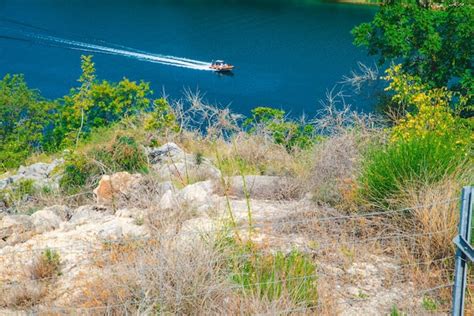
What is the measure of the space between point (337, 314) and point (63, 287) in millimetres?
2382

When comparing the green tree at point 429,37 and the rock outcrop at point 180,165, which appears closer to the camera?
the rock outcrop at point 180,165

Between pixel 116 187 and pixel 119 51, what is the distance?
26595 mm

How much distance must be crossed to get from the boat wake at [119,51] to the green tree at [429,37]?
13.4 metres

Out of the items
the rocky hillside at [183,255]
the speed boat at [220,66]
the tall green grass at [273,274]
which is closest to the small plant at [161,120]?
the rocky hillside at [183,255]

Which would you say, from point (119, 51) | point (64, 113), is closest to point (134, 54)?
point (119, 51)

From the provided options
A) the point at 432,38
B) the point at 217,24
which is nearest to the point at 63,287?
the point at 432,38

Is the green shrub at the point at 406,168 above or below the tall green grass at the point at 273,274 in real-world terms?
above

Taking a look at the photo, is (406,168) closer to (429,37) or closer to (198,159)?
(198,159)

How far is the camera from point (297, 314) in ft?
15.3

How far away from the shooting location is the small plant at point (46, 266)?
5.71m

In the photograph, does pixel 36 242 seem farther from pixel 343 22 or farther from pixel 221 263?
pixel 343 22

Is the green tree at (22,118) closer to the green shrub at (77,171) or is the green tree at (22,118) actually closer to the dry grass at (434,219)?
the green shrub at (77,171)

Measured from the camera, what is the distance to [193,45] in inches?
1421

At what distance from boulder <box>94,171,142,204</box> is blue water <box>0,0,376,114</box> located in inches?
667
